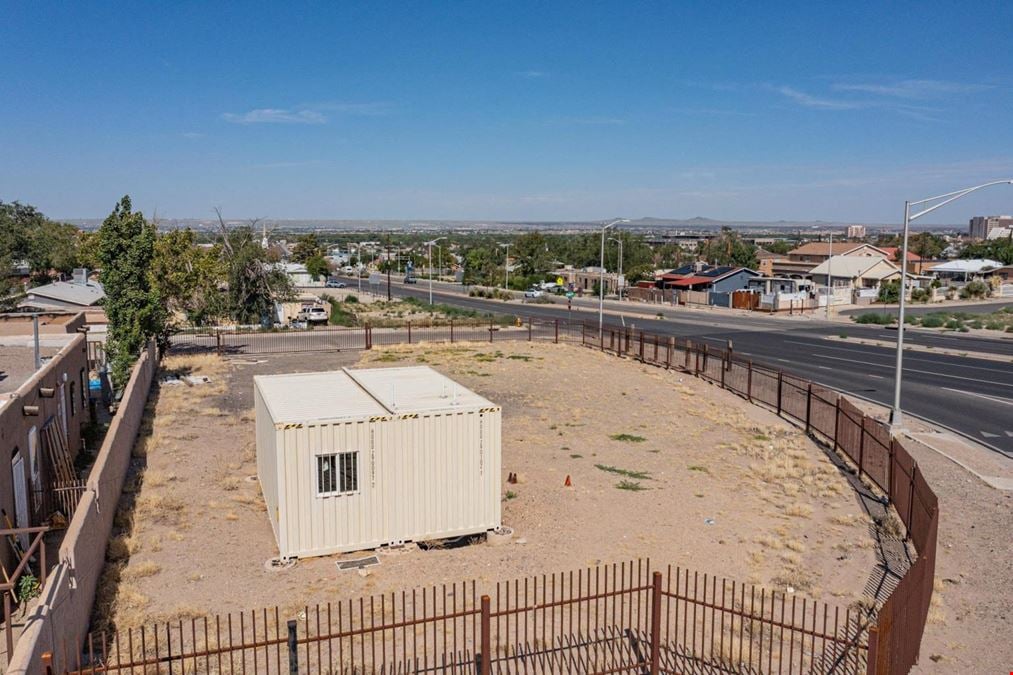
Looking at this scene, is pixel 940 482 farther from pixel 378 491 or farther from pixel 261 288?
pixel 261 288

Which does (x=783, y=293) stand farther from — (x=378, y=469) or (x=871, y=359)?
(x=378, y=469)

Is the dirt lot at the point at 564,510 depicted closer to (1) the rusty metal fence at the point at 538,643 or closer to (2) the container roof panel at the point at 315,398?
(1) the rusty metal fence at the point at 538,643

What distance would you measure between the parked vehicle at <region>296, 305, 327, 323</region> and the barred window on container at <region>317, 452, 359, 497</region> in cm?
4874

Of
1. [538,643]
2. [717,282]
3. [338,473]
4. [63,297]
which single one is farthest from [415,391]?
[717,282]

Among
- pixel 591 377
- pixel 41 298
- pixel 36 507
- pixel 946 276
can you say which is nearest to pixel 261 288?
pixel 41 298

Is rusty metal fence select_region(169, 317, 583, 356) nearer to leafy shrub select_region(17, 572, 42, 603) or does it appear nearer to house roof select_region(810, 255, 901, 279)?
leafy shrub select_region(17, 572, 42, 603)

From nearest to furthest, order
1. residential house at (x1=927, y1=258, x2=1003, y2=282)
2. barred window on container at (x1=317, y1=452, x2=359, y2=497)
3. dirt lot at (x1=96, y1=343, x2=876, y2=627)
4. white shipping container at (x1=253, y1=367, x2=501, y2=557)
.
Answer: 1. dirt lot at (x1=96, y1=343, x2=876, y2=627)
2. white shipping container at (x1=253, y1=367, x2=501, y2=557)
3. barred window on container at (x1=317, y1=452, x2=359, y2=497)
4. residential house at (x1=927, y1=258, x2=1003, y2=282)

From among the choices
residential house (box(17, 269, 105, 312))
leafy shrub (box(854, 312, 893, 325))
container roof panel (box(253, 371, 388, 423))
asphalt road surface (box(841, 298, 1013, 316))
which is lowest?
asphalt road surface (box(841, 298, 1013, 316))

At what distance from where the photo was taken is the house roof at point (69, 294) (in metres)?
47.3

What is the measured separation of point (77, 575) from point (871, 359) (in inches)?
1653

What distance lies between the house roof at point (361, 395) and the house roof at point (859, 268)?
8747 centimetres

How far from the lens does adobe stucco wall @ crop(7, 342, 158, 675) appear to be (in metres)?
9.37


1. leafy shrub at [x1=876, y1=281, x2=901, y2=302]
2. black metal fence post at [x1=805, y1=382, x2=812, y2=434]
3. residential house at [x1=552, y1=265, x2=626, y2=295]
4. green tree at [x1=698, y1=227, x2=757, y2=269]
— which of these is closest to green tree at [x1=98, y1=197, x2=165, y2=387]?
black metal fence post at [x1=805, y1=382, x2=812, y2=434]

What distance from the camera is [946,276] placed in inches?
4424
